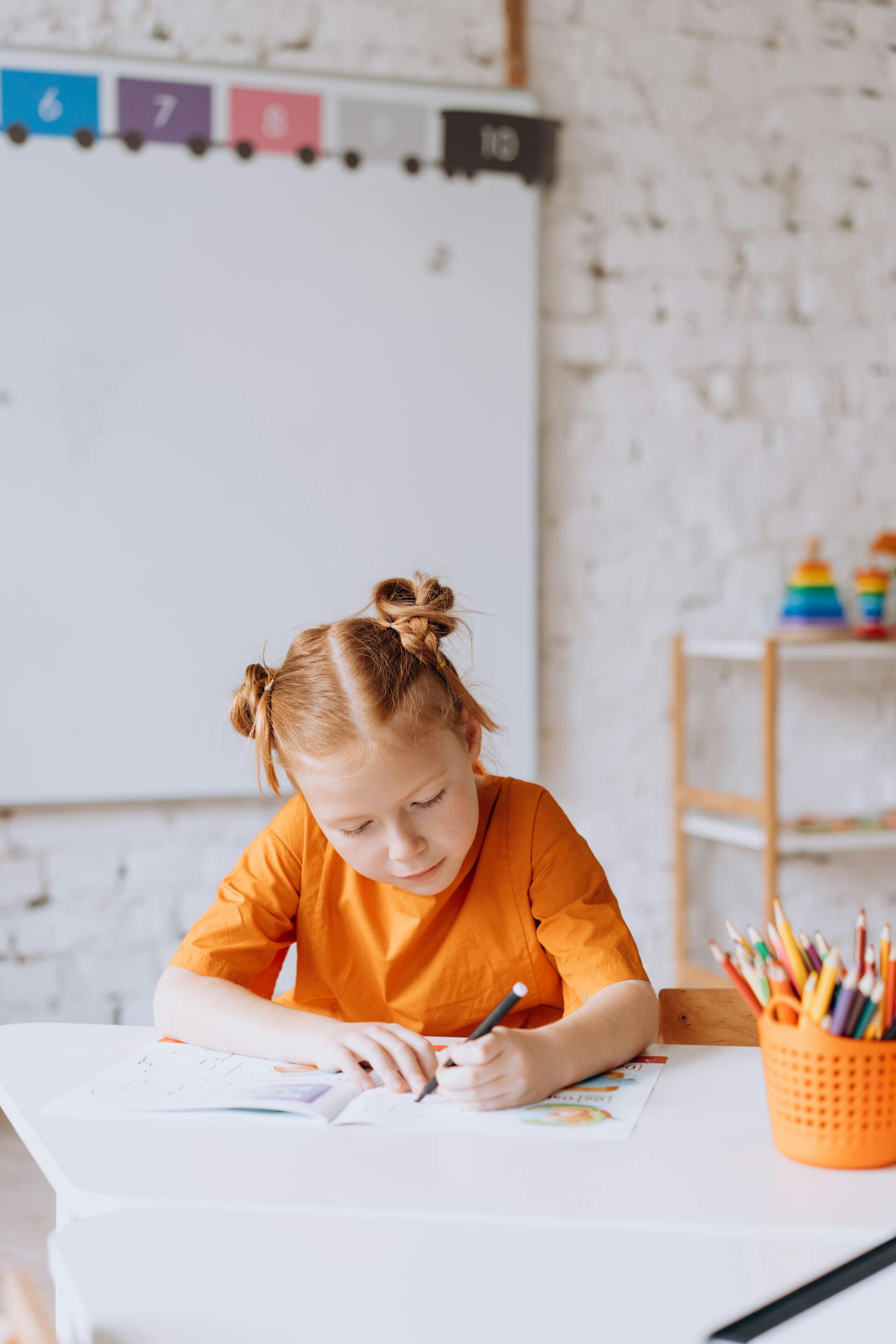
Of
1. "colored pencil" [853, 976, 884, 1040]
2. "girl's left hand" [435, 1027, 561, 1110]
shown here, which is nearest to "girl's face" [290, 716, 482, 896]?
"girl's left hand" [435, 1027, 561, 1110]

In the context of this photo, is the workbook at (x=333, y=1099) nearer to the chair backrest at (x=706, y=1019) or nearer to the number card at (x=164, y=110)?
the chair backrest at (x=706, y=1019)

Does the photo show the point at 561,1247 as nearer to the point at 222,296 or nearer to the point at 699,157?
the point at 222,296

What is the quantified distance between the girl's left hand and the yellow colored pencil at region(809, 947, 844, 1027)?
8.9 inches

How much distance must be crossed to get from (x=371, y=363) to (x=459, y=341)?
0.19 meters

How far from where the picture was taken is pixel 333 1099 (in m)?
1.00

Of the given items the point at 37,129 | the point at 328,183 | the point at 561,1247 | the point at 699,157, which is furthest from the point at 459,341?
the point at 561,1247

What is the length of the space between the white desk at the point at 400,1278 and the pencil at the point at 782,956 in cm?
20

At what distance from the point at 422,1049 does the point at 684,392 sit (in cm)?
208

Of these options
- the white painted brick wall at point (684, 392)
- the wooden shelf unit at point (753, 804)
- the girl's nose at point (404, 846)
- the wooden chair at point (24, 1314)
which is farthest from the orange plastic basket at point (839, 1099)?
the white painted brick wall at point (684, 392)

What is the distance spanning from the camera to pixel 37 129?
2455 millimetres

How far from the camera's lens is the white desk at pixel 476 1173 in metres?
0.80

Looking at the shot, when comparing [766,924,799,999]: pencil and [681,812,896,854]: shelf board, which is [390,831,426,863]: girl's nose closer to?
[766,924,799,999]: pencil

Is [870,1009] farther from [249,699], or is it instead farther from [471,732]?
[249,699]

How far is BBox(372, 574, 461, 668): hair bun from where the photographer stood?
4.07 ft
